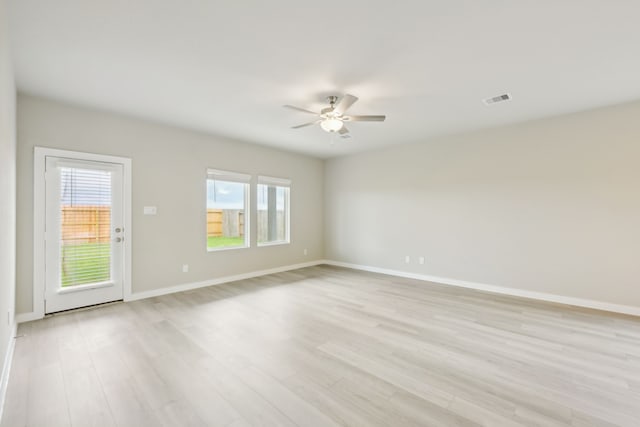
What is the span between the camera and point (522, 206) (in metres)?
4.55

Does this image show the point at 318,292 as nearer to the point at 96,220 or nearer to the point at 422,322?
the point at 422,322

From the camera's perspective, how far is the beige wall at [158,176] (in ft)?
11.4

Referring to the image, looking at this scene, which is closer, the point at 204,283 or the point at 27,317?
the point at 27,317

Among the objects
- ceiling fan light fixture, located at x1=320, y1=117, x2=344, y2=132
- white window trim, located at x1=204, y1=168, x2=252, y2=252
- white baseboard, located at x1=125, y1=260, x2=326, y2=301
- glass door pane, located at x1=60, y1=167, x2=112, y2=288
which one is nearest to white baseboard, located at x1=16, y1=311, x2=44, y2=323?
glass door pane, located at x1=60, y1=167, x2=112, y2=288

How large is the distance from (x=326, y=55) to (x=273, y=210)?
4330 millimetres

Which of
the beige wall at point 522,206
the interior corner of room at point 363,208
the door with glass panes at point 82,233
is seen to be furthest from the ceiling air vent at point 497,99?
the door with glass panes at point 82,233

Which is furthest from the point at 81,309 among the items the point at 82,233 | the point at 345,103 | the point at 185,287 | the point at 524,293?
the point at 524,293

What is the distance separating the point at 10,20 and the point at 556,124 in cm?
643

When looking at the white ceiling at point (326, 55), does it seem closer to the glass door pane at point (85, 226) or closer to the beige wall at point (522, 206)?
the beige wall at point (522, 206)

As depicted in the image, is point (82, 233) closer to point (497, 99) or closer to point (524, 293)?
point (497, 99)

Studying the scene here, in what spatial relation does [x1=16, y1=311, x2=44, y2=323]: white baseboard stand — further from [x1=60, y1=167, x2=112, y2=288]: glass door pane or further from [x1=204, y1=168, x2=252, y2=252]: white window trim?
[x1=204, y1=168, x2=252, y2=252]: white window trim

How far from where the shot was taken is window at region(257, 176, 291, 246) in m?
6.17

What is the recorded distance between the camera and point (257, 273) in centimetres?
597

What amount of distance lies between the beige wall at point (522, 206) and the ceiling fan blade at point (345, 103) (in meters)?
2.97
